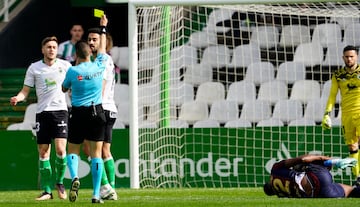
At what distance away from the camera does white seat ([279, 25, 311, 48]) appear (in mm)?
18759

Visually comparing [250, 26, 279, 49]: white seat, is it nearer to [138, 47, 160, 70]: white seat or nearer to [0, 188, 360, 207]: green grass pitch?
[138, 47, 160, 70]: white seat

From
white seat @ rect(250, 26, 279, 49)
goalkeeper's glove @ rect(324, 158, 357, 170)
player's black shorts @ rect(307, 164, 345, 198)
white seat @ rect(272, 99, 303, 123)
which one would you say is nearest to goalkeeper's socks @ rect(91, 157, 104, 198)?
player's black shorts @ rect(307, 164, 345, 198)

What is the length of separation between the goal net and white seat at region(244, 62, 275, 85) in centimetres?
2

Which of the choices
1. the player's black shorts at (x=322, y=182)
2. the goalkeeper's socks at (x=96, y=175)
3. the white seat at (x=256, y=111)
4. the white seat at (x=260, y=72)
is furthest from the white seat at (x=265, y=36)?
the goalkeeper's socks at (x=96, y=175)

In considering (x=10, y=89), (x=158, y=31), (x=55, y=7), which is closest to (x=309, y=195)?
(x=158, y=31)

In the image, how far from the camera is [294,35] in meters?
18.8

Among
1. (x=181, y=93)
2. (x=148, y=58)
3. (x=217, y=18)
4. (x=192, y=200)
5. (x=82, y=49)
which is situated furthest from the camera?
(x=217, y=18)

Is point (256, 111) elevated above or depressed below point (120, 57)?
below

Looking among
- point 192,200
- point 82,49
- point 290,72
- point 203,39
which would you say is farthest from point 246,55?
point 82,49

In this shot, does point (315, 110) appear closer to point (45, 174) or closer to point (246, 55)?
point (246, 55)

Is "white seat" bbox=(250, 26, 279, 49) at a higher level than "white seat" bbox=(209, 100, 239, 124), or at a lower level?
higher

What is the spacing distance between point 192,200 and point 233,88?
661 centimetres

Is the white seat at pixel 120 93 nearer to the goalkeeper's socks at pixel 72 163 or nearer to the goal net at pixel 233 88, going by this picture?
the goal net at pixel 233 88

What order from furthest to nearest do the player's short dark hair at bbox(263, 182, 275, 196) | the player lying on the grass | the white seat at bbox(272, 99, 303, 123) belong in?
the white seat at bbox(272, 99, 303, 123) < the player's short dark hair at bbox(263, 182, 275, 196) < the player lying on the grass
